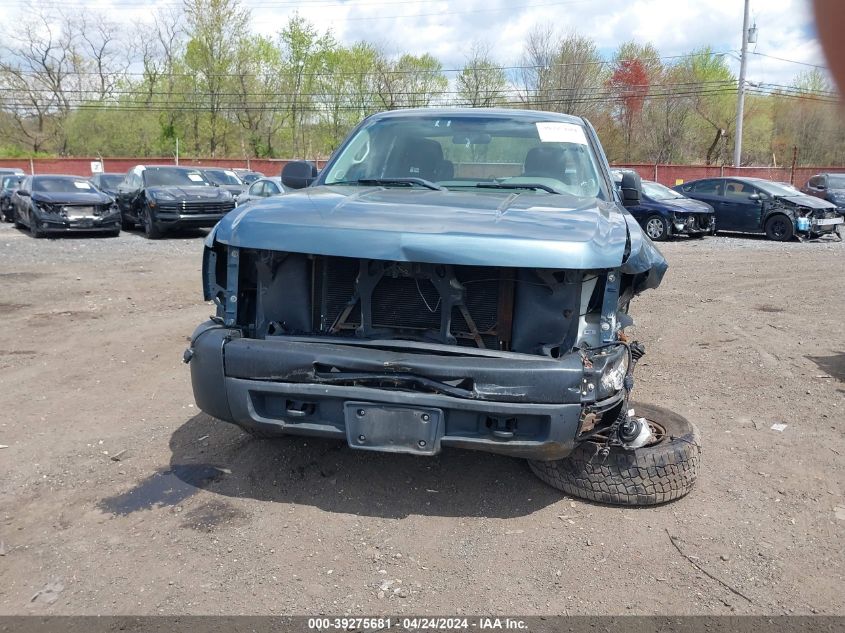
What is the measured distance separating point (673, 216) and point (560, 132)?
12267mm

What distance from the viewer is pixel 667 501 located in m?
Result: 3.54

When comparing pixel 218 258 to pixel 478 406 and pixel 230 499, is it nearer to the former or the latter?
pixel 230 499

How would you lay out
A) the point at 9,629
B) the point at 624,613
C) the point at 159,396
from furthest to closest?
the point at 159,396
the point at 624,613
the point at 9,629

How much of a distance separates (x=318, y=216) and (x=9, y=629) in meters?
2.00

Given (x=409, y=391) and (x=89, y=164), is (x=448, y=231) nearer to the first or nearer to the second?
(x=409, y=391)

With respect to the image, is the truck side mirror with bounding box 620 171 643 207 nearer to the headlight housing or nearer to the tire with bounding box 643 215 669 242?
the headlight housing

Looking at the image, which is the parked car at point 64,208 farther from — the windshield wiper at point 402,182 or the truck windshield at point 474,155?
the windshield wiper at point 402,182

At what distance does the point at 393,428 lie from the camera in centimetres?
311

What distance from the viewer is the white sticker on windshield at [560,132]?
186 inches

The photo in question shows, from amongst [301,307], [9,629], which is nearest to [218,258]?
[301,307]

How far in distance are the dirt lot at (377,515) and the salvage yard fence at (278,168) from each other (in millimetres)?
27009

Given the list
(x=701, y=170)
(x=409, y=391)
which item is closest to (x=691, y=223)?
(x=409, y=391)

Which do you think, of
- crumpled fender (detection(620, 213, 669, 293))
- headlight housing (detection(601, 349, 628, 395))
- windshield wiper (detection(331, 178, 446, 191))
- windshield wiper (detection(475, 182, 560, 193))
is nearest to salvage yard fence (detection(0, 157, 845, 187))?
windshield wiper (detection(475, 182, 560, 193))

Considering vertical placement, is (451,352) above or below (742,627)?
above
